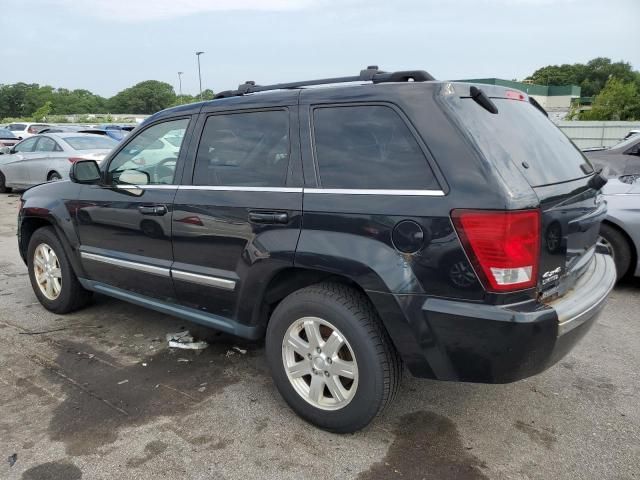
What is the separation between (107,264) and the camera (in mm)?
4023

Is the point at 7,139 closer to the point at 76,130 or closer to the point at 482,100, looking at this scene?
the point at 76,130

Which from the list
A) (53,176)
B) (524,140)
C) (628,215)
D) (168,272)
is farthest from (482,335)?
(53,176)

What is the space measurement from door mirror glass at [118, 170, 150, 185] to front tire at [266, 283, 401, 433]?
1503 mm

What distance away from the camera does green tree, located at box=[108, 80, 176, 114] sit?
88569mm

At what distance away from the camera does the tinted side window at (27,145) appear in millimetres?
12538

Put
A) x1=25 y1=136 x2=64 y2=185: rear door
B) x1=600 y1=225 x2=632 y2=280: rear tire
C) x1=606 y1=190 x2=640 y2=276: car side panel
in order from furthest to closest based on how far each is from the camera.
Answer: x1=25 y1=136 x2=64 y2=185: rear door < x1=600 y1=225 x2=632 y2=280: rear tire < x1=606 y1=190 x2=640 y2=276: car side panel

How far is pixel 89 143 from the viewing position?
12.0 metres

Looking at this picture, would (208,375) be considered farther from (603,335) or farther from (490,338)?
(603,335)

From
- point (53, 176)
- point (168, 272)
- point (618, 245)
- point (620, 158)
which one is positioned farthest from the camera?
point (53, 176)

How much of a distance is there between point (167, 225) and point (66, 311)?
1.88 meters

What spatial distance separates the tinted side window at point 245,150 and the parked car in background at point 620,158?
13.7 feet

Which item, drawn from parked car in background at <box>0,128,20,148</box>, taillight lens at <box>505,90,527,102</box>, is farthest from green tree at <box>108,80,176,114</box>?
taillight lens at <box>505,90,527,102</box>

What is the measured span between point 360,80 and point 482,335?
154 cm

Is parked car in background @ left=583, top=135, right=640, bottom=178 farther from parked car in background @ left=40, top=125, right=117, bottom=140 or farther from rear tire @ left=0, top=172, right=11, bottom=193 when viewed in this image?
rear tire @ left=0, top=172, right=11, bottom=193
